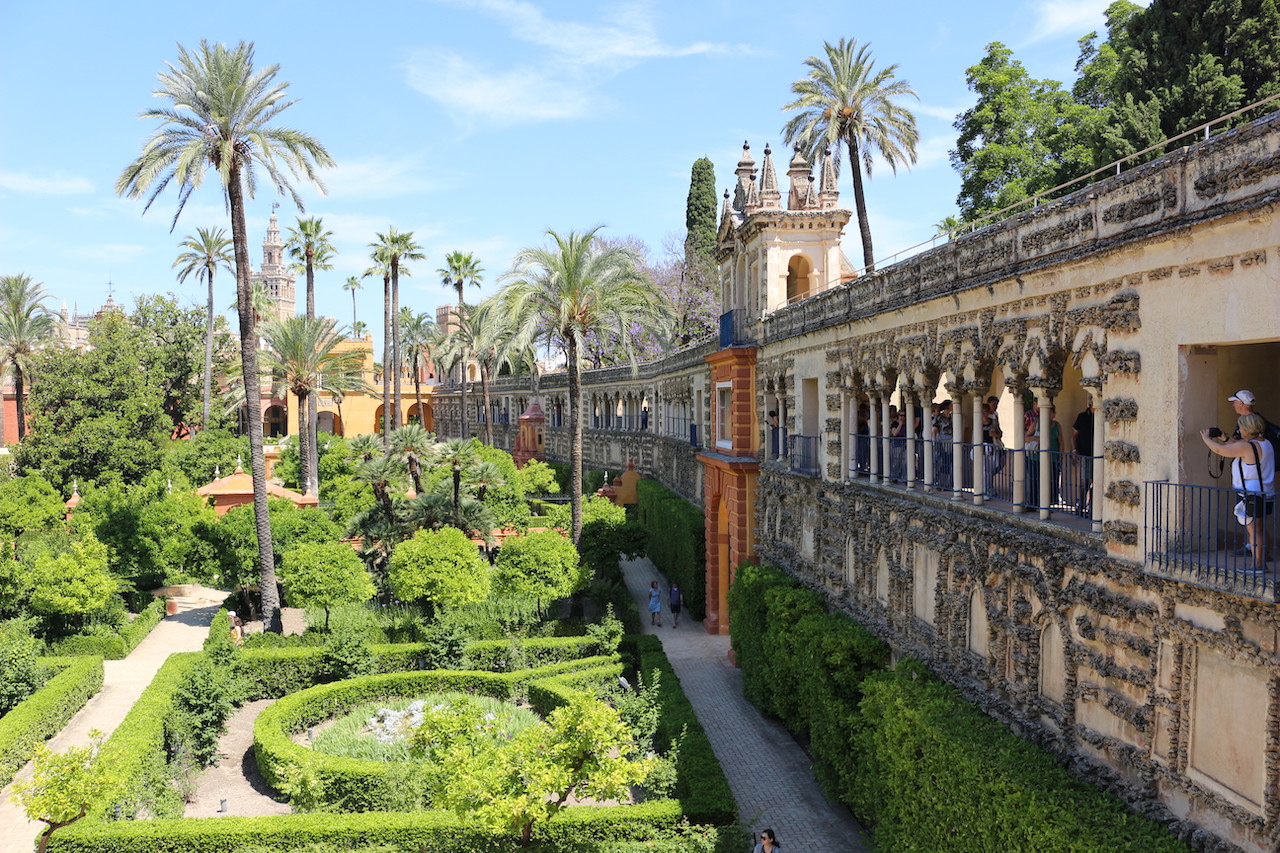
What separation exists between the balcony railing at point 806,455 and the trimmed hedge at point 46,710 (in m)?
15.8

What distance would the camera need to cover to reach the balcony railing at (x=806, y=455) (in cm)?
2047

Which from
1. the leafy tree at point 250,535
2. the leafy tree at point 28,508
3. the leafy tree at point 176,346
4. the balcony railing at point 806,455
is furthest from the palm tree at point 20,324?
the balcony railing at point 806,455

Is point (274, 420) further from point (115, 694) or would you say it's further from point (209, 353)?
point (115, 694)

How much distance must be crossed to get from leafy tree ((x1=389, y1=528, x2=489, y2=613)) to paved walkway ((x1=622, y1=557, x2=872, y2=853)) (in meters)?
5.87

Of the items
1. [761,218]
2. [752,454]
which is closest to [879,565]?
[752,454]

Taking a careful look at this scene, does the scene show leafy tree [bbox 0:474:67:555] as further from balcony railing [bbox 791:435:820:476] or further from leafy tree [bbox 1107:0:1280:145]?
leafy tree [bbox 1107:0:1280:145]

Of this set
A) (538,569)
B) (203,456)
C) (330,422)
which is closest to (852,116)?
(538,569)

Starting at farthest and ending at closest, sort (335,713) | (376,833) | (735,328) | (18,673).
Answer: (735,328)
(335,713)
(18,673)
(376,833)

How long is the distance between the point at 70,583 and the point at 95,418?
65.6 feet

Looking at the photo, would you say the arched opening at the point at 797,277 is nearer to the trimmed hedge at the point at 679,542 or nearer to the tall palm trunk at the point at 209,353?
the trimmed hedge at the point at 679,542

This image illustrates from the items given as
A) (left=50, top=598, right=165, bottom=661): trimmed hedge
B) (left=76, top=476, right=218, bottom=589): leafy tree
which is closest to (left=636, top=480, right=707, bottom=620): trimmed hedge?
(left=76, top=476, right=218, bottom=589): leafy tree

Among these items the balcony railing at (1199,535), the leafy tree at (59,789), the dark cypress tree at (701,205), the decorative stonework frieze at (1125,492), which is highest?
the dark cypress tree at (701,205)

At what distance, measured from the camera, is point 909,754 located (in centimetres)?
1243

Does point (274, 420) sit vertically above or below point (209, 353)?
below
